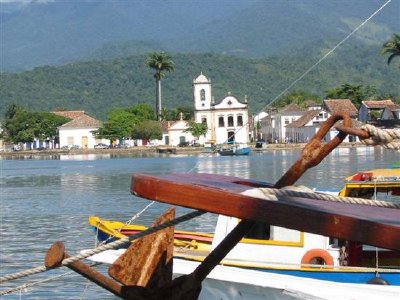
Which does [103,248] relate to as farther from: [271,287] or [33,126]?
[33,126]

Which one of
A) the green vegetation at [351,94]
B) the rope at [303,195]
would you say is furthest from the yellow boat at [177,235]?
the green vegetation at [351,94]

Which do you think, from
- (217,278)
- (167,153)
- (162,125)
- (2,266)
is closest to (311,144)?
(217,278)

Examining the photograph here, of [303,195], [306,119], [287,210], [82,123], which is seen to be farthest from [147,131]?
[287,210]

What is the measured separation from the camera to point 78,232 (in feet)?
87.9

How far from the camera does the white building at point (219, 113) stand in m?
127

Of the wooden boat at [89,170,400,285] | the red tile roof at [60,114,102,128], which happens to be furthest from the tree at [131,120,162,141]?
the wooden boat at [89,170,400,285]

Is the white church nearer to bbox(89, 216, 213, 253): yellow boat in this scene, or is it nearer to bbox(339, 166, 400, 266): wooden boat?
bbox(89, 216, 213, 253): yellow boat

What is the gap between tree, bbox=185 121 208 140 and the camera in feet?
401

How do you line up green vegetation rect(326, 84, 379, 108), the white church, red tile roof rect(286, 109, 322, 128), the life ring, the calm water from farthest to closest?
the white church
green vegetation rect(326, 84, 379, 108)
red tile roof rect(286, 109, 322, 128)
the calm water
the life ring

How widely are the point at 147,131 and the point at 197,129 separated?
712 centimetres

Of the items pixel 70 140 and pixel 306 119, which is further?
pixel 70 140

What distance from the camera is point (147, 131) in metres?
126

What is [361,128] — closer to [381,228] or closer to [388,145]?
[388,145]

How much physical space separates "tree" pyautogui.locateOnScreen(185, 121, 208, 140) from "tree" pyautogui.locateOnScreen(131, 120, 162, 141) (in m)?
4.41
